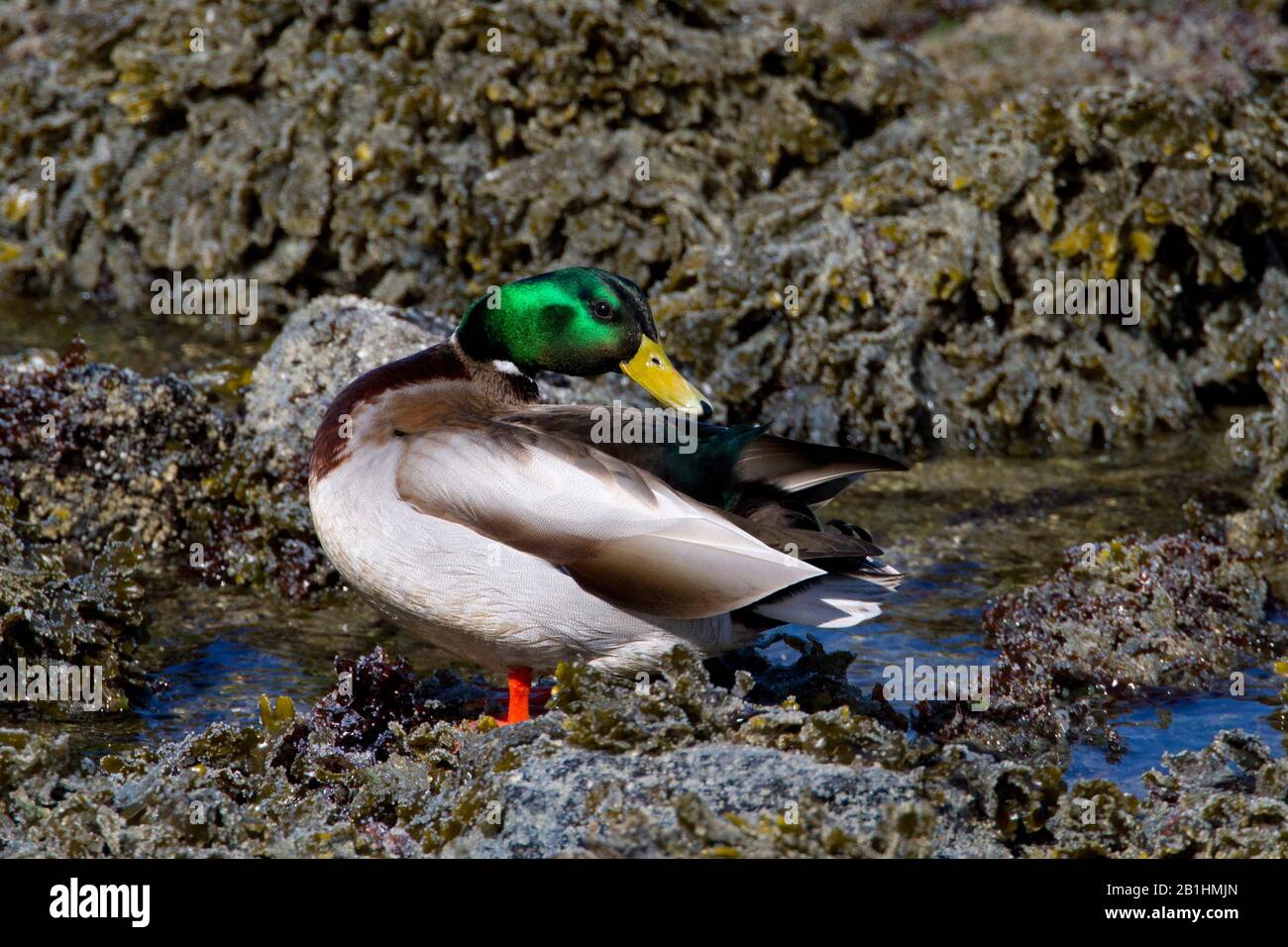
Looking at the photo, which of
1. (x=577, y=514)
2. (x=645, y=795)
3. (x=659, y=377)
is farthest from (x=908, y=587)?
(x=645, y=795)

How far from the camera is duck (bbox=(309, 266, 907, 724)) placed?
427 cm

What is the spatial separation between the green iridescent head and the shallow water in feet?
4.43

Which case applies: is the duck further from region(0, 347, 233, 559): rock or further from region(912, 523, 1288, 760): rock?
region(0, 347, 233, 559): rock

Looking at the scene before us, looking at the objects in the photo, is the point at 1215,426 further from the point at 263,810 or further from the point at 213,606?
the point at 263,810

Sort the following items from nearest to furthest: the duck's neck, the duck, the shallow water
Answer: the duck → the duck's neck → the shallow water

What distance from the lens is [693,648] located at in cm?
443

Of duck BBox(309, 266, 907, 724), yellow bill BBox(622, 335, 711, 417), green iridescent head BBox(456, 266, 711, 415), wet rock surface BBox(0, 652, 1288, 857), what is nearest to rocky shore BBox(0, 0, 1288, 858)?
wet rock surface BBox(0, 652, 1288, 857)

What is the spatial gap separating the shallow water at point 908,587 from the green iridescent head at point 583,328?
135cm

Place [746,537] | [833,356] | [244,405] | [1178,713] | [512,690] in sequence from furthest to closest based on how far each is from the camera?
[833,356] → [244,405] → [1178,713] → [512,690] → [746,537]

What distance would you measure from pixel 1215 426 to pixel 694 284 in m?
2.78

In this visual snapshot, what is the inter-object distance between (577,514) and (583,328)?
2.56 feet

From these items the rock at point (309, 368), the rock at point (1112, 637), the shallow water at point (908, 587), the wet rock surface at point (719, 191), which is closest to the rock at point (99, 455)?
the rock at point (309, 368)

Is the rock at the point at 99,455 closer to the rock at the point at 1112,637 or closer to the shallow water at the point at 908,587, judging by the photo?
the shallow water at the point at 908,587

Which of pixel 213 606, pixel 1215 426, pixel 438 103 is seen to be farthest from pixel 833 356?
pixel 213 606
